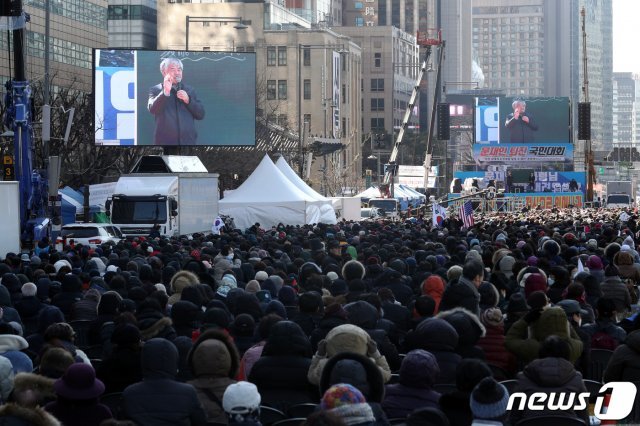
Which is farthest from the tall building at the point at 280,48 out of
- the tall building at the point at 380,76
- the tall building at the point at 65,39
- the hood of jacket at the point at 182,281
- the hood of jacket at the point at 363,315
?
the hood of jacket at the point at 363,315

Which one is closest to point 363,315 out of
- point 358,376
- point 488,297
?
point 488,297

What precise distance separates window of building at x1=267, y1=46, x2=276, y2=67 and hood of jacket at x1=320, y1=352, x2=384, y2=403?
112843mm

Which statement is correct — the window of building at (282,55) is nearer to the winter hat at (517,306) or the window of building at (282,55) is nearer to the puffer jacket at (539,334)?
the winter hat at (517,306)

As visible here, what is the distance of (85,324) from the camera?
15211 mm

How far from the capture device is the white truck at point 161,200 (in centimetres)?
4050

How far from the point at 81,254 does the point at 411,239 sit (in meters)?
6.90

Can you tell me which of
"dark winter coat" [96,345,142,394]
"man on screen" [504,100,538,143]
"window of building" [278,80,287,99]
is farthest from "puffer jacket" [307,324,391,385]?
"window of building" [278,80,287,99]

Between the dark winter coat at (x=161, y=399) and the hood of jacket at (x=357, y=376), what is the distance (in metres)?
0.84

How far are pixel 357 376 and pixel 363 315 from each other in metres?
4.10

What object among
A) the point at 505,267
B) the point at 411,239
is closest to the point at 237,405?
the point at 505,267

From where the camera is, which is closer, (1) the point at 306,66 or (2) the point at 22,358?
(2) the point at 22,358

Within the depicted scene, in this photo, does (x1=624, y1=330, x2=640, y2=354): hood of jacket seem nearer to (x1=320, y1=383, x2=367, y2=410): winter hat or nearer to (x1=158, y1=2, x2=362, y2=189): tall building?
(x1=320, y1=383, x2=367, y2=410): winter hat

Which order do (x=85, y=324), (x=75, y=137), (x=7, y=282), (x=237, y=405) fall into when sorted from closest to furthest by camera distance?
(x=237, y=405)
(x=85, y=324)
(x=7, y=282)
(x=75, y=137)

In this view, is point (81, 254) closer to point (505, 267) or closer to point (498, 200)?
point (505, 267)
